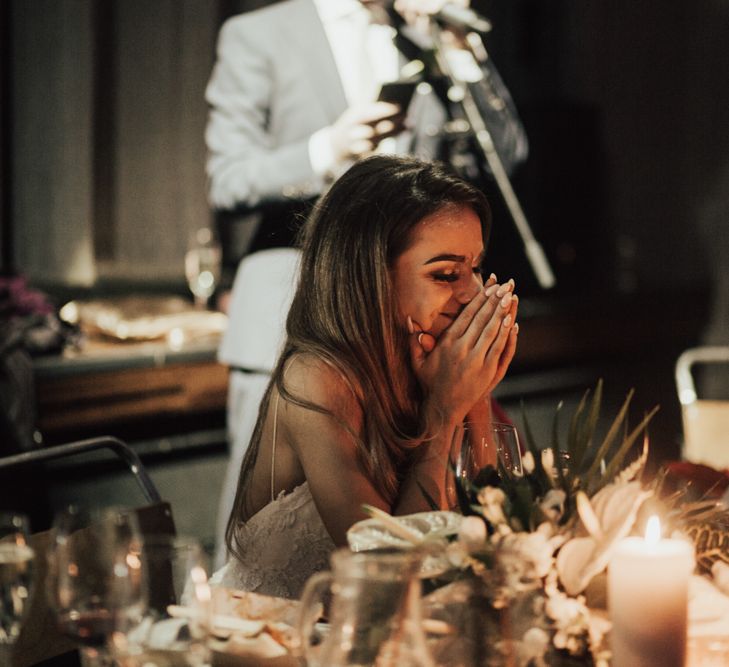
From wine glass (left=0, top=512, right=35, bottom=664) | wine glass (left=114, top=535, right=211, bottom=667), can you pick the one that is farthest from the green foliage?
wine glass (left=0, top=512, right=35, bottom=664)

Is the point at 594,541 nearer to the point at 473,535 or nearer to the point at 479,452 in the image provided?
the point at 473,535

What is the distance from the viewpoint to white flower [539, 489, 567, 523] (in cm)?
91

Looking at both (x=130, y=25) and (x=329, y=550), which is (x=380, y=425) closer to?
(x=329, y=550)

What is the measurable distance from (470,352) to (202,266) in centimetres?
247

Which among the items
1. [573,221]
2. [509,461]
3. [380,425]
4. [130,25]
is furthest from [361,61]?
[573,221]

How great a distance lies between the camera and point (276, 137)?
109 inches

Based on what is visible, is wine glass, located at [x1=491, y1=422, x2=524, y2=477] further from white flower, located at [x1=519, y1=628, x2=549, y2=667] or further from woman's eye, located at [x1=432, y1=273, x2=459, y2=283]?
woman's eye, located at [x1=432, y1=273, x2=459, y2=283]

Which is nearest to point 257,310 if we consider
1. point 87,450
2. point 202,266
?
point 87,450

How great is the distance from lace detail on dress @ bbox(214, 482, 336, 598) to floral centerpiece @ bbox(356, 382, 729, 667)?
21.9 inches

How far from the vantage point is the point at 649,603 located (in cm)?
82

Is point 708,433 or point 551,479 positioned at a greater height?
point 551,479

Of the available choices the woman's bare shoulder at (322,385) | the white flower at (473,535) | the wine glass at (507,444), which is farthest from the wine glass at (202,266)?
the white flower at (473,535)

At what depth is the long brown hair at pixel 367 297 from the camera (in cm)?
154

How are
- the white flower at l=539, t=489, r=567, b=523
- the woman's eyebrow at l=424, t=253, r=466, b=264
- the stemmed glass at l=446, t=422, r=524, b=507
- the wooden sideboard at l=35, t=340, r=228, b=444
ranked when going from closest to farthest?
the white flower at l=539, t=489, r=567, b=523 < the stemmed glass at l=446, t=422, r=524, b=507 < the woman's eyebrow at l=424, t=253, r=466, b=264 < the wooden sideboard at l=35, t=340, r=228, b=444
